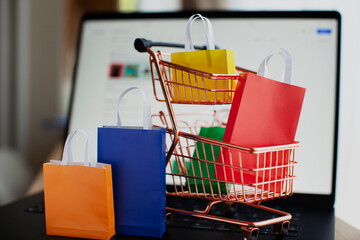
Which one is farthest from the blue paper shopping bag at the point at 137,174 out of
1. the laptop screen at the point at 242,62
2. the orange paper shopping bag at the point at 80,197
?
the laptop screen at the point at 242,62

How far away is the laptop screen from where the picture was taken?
861 mm

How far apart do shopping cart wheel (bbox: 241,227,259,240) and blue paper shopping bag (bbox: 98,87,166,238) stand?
0.43 ft

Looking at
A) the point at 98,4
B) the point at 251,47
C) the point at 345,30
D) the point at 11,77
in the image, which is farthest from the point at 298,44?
the point at 11,77

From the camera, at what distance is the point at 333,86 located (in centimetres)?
87

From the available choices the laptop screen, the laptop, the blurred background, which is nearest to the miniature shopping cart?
the laptop

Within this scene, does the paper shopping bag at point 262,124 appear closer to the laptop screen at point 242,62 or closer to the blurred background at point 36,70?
the laptop screen at point 242,62

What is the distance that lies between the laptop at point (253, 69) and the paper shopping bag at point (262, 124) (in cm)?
16

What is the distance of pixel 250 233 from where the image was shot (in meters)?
0.56

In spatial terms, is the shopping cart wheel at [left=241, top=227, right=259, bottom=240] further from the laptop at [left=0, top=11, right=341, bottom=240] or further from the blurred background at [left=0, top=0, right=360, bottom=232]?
the blurred background at [left=0, top=0, right=360, bottom=232]

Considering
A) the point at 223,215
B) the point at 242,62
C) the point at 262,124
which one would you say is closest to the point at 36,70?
the point at 242,62

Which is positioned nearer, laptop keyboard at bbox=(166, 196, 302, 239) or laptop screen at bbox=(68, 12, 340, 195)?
laptop keyboard at bbox=(166, 196, 302, 239)

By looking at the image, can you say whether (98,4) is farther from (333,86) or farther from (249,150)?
(249,150)

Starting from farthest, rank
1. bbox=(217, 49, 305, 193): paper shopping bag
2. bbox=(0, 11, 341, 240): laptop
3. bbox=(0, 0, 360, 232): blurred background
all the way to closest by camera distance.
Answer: bbox=(0, 0, 360, 232): blurred background
bbox=(0, 11, 341, 240): laptop
bbox=(217, 49, 305, 193): paper shopping bag

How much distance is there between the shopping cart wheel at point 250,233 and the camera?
557 mm
